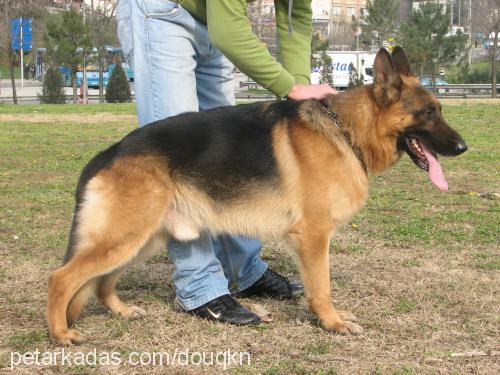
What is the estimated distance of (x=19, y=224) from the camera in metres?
6.51

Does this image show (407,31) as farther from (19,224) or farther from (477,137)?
(19,224)

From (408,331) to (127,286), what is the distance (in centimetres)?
203

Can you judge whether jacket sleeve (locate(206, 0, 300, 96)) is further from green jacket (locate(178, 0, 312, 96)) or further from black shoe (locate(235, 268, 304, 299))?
black shoe (locate(235, 268, 304, 299))

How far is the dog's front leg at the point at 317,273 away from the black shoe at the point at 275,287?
2.28ft

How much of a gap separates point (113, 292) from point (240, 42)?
1.74m

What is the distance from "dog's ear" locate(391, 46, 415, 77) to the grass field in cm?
147

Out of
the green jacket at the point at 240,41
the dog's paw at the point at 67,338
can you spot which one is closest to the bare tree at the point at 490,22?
the green jacket at the point at 240,41

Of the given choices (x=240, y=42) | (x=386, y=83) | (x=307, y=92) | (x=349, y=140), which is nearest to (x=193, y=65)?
(x=240, y=42)

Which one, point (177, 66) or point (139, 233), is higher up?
point (177, 66)

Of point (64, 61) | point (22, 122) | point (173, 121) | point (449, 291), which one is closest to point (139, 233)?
point (173, 121)

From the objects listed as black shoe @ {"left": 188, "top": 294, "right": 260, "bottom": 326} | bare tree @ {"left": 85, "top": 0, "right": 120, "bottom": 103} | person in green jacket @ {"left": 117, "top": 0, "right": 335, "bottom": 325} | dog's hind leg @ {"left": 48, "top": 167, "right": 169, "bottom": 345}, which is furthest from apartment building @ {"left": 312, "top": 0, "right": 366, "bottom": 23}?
dog's hind leg @ {"left": 48, "top": 167, "right": 169, "bottom": 345}

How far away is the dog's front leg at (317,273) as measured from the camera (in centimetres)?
392

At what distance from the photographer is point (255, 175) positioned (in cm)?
400

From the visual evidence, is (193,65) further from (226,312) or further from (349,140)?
(226,312)
